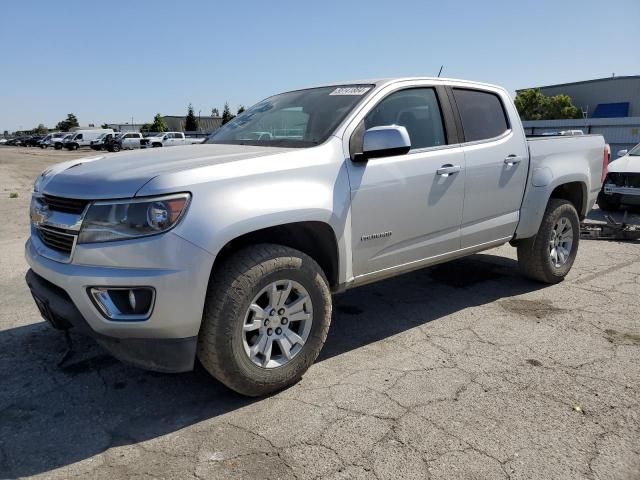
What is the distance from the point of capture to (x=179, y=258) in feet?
8.55

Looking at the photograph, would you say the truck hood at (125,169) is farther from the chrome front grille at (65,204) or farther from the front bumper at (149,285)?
the front bumper at (149,285)

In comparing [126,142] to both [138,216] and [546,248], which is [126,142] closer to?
[546,248]

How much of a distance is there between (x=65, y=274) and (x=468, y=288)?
3.83 meters

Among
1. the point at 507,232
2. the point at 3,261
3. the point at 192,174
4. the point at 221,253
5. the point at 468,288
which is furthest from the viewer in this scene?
the point at 3,261

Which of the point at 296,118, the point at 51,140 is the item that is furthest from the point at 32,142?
the point at 296,118

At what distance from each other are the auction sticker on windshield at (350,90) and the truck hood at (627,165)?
7638mm

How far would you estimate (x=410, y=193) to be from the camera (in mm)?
3672

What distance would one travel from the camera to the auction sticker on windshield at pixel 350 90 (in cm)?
377

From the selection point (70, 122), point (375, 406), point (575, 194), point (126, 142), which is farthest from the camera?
point (70, 122)

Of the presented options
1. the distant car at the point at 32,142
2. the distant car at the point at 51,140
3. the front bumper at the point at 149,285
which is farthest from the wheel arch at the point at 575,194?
the distant car at the point at 32,142

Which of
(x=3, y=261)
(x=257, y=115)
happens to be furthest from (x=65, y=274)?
(x=3, y=261)

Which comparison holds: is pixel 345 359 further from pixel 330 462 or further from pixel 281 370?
pixel 330 462

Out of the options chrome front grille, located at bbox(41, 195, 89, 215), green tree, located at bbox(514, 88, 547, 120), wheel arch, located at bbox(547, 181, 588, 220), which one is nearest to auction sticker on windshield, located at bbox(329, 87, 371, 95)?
chrome front grille, located at bbox(41, 195, 89, 215)

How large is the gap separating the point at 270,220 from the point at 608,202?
9075 millimetres
